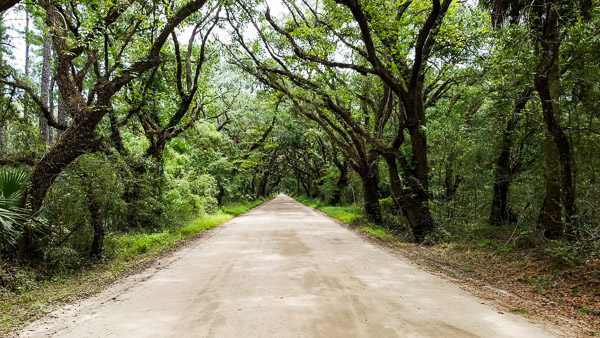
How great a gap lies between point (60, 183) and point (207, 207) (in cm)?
1107

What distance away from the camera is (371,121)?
58.2 feet

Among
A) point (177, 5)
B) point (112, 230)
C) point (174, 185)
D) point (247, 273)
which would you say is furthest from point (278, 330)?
point (174, 185)

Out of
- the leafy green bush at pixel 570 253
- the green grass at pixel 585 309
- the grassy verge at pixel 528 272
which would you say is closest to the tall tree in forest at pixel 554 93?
the leafy green bush at pixel 570 253

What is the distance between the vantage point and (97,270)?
7.45 m

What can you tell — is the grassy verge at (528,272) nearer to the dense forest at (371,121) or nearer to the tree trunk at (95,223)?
the dense forest at (371,121)

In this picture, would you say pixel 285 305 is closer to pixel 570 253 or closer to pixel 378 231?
pixel 570 253

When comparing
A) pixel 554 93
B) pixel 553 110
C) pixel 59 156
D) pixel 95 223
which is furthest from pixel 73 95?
pixel 554 93

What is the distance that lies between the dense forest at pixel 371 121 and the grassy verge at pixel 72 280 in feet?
0.83

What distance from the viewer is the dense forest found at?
281 inches

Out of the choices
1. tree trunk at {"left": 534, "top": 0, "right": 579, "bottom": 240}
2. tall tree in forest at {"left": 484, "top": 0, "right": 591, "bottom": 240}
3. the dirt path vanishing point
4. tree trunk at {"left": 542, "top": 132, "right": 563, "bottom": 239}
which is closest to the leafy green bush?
tall tree in forest at {"left": 484, "top": 0, "right": 591, "bottom": 240}

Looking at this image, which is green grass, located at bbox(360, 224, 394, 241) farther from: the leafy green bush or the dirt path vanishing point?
the leafy green bush

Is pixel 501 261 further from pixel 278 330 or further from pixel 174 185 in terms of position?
pixel 174 185

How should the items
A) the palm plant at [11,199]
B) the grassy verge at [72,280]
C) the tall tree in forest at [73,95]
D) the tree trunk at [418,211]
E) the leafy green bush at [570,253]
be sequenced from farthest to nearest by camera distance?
the tree trunk at [418,211]
the tall tree in forest at [73,95]
the leafy green bush at [570,253]
the palm plant at [11,199]
the grassy verge at [72,280]

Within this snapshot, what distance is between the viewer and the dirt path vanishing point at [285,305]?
4.03 m
